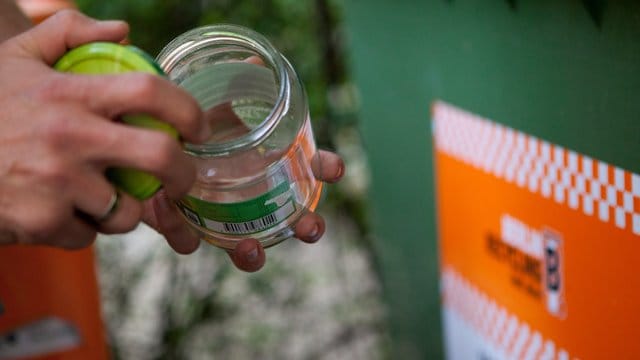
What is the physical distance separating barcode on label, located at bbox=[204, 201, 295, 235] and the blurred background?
194cm

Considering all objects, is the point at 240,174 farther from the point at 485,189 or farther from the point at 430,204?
the point at 430,204

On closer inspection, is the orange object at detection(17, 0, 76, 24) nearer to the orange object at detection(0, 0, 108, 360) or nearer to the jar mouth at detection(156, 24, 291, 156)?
the orange object at detection(0, 0, 108, 360)

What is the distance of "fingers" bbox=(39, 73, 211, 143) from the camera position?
3.27 feet

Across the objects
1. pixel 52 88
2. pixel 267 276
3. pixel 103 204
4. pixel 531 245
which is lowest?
pixel 267 276

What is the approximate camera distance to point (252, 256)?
53.1 inches

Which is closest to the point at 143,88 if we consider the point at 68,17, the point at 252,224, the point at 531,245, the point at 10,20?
the point at 68,17

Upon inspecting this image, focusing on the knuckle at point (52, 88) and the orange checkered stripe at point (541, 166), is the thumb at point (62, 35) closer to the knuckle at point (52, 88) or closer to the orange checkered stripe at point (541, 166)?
the knuckle at point (52, 88)

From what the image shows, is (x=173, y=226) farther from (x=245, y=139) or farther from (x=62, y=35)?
(x=62, y=35)

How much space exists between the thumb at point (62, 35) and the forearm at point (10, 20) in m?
0.40

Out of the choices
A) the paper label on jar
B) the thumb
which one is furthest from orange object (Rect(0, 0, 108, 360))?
the thumb

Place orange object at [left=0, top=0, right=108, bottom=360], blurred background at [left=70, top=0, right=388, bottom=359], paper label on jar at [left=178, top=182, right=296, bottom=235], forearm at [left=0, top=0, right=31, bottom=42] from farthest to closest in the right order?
blurred background at [left=70, top=0, right=388, bottom=359], orange object at [left=0, top=0, right=108, bottom=360], forearm at [left=0, top=0, right=31, bottom=42], paper label on jar at [left=178, top=182, right=296, bottom=235]

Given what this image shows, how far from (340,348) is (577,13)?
7.25 feet

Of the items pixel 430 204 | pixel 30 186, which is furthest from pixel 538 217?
pixel 30 186

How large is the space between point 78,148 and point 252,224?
0.36 metres
